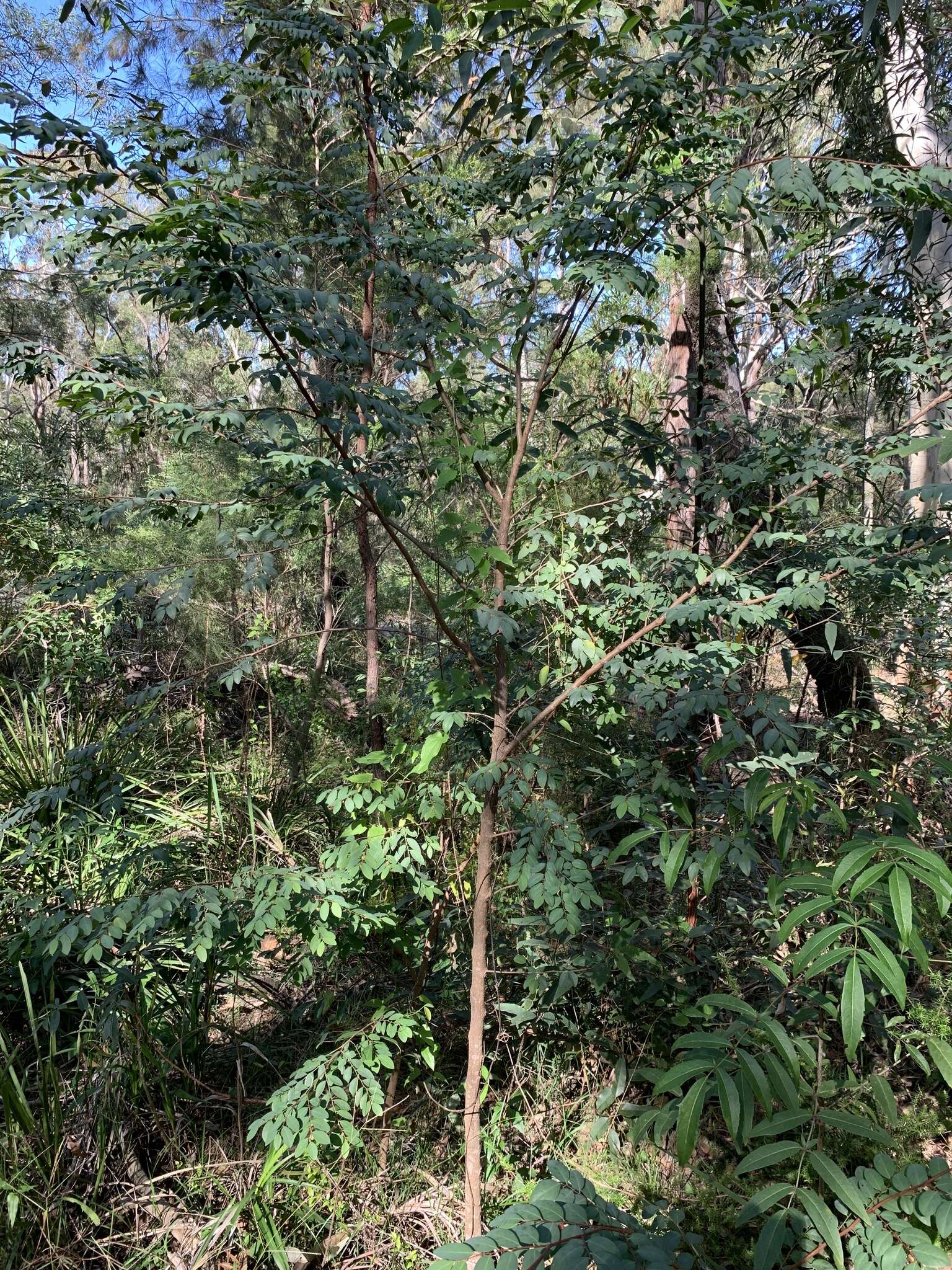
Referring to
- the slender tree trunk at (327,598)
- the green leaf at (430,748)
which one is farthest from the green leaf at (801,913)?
the slender tree trunk at (327,598)

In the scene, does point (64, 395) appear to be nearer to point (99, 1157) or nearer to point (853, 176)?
point (853, 176)

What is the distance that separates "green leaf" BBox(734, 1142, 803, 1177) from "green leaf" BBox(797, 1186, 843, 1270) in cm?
4

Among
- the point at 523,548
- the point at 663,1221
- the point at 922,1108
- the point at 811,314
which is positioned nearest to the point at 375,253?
the point at 523,548

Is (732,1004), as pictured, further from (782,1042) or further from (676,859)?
(676,859)

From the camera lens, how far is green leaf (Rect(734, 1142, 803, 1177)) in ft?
3.62

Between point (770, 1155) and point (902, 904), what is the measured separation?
1.56 feet

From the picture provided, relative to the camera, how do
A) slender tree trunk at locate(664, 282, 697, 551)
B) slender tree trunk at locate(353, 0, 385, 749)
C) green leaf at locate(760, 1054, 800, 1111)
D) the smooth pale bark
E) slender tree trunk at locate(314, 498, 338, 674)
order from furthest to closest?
slender tree trunk at locate(314, 498, 338, 674), the smooth pale bark, slender tree trunk at locate(353, 0, 385, 749), slender tree trunk at locate(664, 282, 697, 551), green leaf at locate(760, 1054, 800, 1111)

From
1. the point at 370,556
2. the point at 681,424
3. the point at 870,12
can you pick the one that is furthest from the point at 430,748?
the point at 681,424

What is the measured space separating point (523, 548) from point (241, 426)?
0.75 meters

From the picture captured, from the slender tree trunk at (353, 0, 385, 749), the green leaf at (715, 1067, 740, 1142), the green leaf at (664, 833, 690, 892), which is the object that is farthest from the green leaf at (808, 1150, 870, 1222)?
the slender tree trunk at (353, 0, 385, 749)

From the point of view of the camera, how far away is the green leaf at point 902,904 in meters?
0.94

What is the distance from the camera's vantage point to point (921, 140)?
488 centimetres

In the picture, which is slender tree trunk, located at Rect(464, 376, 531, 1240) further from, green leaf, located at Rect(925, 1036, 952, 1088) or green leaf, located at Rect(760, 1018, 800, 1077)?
green leaf, located at Rect(925, 1036, 952, 1088)

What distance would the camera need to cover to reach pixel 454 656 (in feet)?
7.38
